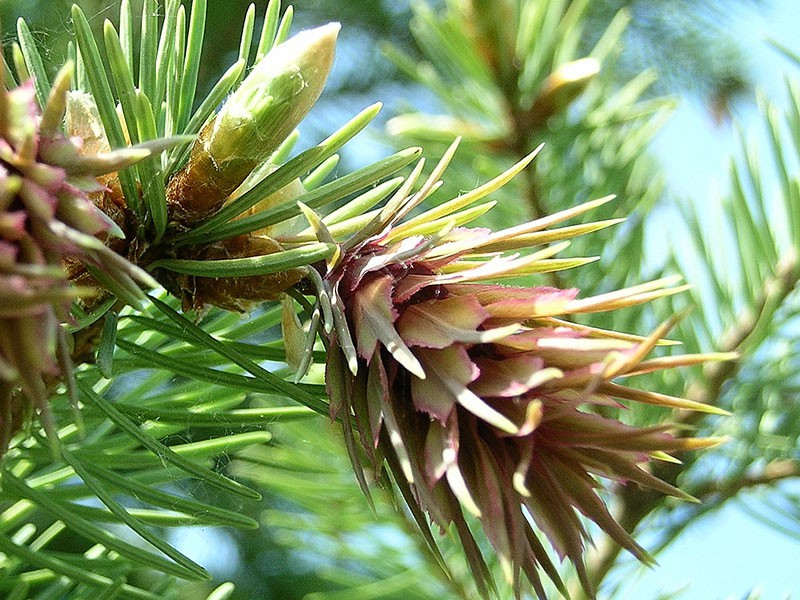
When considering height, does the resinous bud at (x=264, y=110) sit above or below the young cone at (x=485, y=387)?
above

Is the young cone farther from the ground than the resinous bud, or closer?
closer

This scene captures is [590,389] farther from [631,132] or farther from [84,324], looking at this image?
[631,132]

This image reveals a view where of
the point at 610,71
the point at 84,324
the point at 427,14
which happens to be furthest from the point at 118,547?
the point at 610,71

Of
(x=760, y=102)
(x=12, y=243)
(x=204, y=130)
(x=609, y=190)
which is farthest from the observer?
(x=609, y=190)

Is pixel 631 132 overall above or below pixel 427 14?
below

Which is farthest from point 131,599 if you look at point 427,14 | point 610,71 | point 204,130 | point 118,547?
point 610,71

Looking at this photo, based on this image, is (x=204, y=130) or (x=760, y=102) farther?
(x=760, y=102)

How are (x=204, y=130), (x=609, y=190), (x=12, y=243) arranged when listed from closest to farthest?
(x=12, y=243) < (x=204, y=130) < (x=609, y=190)
